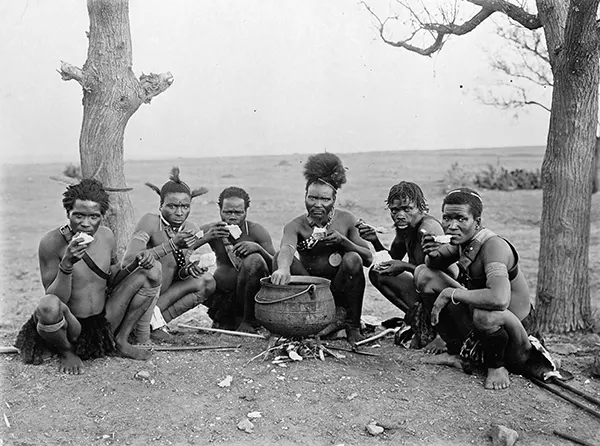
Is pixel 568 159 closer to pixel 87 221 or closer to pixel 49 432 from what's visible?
pixel 87 221

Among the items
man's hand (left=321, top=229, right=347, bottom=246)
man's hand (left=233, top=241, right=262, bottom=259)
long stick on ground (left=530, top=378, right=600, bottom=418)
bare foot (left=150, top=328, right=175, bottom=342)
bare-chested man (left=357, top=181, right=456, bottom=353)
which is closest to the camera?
long stick on ground (left=530, top=378, right=600, bottom=418)

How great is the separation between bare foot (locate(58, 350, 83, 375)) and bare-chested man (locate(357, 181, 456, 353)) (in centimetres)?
248

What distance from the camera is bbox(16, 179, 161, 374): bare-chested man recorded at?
434 centimetres

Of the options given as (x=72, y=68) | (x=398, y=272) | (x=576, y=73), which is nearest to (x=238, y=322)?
(x=398, y=272)

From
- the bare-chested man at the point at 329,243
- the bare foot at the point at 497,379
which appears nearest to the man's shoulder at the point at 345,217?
the bare-chested man at the point at 329,243

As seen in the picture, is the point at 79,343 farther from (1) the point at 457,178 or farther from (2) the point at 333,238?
(1) the point at 457,178

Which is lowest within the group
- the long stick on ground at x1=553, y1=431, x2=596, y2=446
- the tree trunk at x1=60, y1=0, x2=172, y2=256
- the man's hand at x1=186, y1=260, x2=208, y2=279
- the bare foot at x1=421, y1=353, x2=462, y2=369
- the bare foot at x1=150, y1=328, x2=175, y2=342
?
the long stick on ground at x1=553, y1=431, x2=596, y2=446

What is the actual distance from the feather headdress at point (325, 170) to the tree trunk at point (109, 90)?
1904 millimetres

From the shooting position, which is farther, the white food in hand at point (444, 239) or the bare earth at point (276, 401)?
the white food in hand at point (444, 239)

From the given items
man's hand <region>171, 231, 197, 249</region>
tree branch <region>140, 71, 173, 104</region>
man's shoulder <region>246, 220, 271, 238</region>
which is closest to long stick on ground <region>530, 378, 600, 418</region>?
man's shoulder <region>246, 220, 271, 238</region>

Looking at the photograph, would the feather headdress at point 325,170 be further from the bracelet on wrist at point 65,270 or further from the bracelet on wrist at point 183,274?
the bracelet on wrist at point 65,270

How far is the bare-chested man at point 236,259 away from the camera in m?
5.54

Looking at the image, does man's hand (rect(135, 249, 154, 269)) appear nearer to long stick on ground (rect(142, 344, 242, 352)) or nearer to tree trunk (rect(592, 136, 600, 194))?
long stick on ground (rect(142, 344, 242, 352))

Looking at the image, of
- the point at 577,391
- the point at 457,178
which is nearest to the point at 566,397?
the point at 577,391
